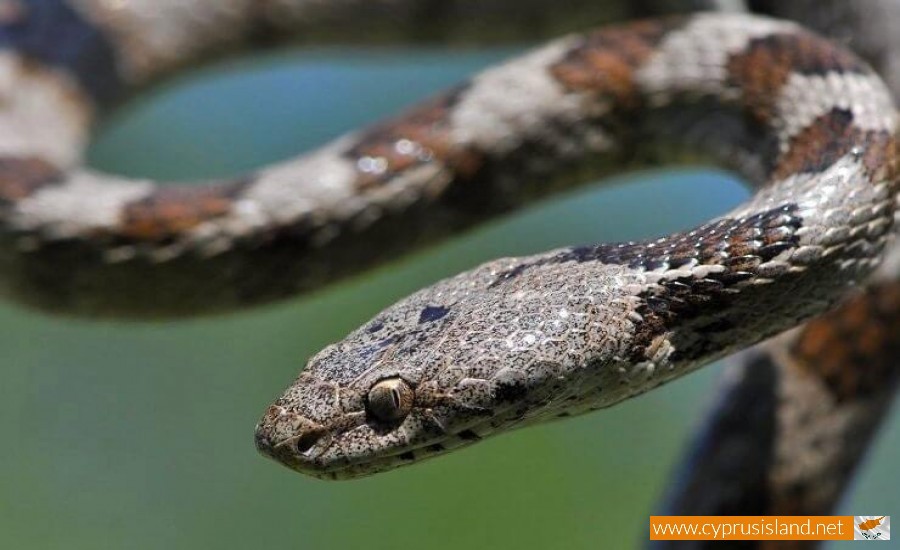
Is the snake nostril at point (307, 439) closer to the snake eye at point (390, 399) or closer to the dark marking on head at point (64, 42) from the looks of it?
the snake eye at point (390, 399)

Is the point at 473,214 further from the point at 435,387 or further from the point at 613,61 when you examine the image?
the point at 435,387

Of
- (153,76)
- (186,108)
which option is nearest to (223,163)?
(186,108)

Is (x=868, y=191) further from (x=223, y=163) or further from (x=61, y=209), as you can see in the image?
(x=223, y=163)

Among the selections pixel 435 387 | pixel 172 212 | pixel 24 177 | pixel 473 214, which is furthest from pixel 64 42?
pixel 435 387

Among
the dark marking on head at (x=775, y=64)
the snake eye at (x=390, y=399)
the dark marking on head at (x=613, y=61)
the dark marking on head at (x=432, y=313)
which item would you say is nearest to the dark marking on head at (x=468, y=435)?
the snake eye at (x=390, y=399)

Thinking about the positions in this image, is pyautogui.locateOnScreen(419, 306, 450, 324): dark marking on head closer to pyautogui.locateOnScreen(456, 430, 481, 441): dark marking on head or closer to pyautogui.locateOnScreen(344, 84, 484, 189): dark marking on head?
pyautogui.locateOnScreen(456, 430, 481, 441): dark marking on head
